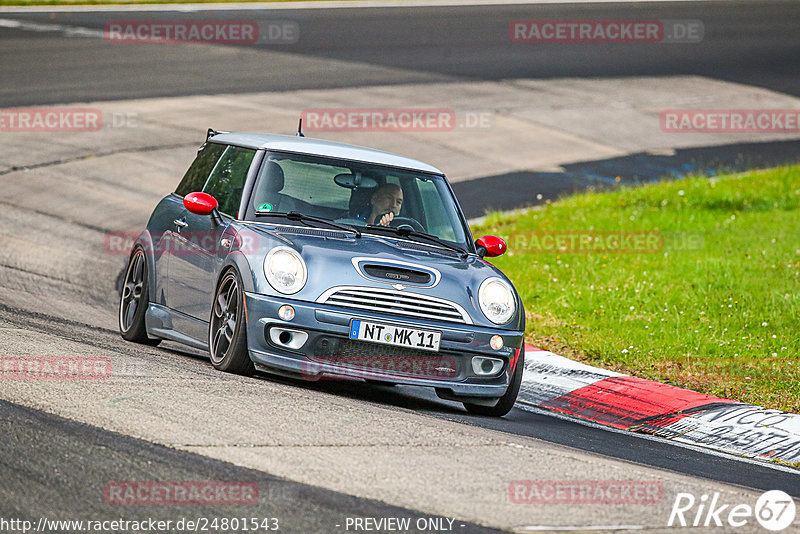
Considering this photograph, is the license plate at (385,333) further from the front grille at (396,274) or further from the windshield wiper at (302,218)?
the windshield wiper at (302,218)

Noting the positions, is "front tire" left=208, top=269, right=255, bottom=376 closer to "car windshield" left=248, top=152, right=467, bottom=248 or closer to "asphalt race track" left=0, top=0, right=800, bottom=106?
"car windshield" left=248, top=152, right=467, bottom=248

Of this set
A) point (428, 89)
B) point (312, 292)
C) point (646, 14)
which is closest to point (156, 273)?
point (312, 292)

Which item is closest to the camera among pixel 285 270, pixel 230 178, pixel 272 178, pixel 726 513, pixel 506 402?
pixel 726 513

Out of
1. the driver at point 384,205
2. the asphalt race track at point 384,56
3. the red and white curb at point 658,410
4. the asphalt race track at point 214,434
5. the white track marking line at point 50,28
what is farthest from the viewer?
the white track marking line at point 50,28

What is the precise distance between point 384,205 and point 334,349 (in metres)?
1.49

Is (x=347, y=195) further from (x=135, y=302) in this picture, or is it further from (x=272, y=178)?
(x=135, y=302)

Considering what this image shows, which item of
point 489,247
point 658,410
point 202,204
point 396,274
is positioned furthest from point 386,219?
point 658,410

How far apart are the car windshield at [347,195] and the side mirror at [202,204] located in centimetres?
28

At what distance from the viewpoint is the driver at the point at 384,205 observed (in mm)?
7965

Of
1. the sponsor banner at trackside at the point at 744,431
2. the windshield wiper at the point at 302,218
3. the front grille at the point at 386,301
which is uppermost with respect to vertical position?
the windshield wiper at the point at 302,218

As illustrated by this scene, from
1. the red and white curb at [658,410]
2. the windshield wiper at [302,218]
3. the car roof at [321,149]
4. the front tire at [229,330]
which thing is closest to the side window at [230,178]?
the car roof at [321,149]

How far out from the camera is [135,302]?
889 cm

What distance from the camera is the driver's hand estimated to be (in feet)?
26.2

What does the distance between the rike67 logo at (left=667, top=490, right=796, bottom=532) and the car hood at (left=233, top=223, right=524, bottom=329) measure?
88.7 inches
